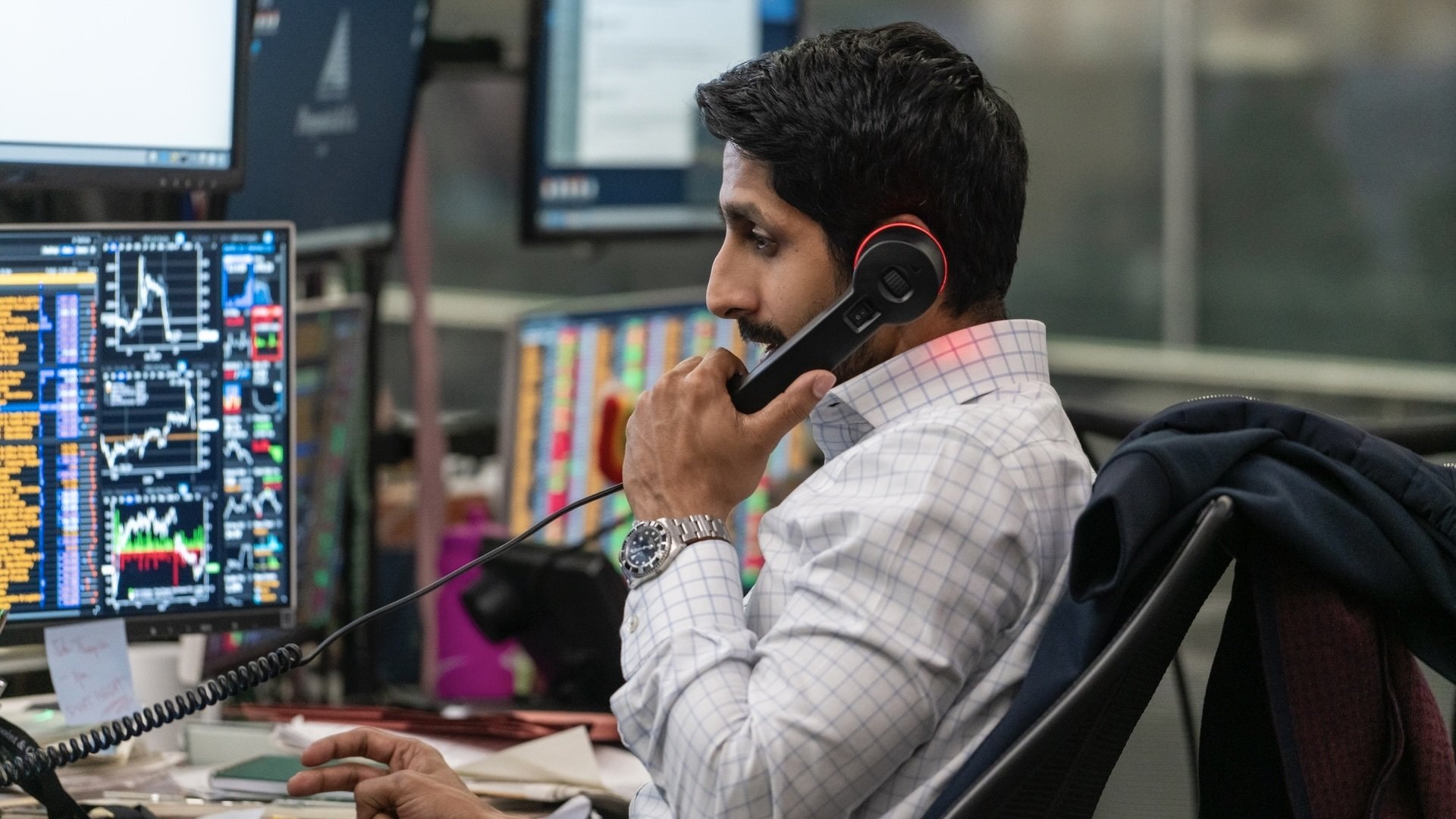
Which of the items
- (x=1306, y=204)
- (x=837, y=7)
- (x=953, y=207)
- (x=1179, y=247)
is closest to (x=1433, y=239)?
(x=1306, y=204)

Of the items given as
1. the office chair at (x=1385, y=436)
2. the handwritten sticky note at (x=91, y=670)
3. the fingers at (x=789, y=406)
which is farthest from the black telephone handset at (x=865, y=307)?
the handwritten sticky note at (x=91, y=670)

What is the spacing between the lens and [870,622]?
104cm

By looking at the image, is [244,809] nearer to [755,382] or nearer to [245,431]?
[245,431]

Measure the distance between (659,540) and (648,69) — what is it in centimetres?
171

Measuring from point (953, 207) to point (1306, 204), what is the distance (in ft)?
12.9

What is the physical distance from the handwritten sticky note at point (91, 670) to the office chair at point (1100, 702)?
0.79 meters

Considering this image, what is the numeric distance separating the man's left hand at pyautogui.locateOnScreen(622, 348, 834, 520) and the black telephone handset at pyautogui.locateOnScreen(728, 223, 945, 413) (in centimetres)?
1

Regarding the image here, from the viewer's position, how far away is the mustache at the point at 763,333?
1.25 metres

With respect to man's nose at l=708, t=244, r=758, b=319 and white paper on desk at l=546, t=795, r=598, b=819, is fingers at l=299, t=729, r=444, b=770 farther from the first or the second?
man's nose at l=708, t=244, r=758, b=319

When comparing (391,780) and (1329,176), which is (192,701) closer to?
(391,780)

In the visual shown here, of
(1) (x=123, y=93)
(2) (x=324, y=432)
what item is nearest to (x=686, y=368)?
(1) (x=123, y=93)

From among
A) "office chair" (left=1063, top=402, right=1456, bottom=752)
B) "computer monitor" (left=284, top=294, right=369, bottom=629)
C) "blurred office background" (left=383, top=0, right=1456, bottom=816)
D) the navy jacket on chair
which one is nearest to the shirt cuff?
the navy jacket on chair

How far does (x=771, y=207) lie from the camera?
1210 millimetres

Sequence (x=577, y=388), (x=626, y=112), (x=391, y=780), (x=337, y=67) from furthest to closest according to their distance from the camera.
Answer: (x=626, y=112)
(x=577, y=388)
(x=337, y=67)
(x=391, y=780)
